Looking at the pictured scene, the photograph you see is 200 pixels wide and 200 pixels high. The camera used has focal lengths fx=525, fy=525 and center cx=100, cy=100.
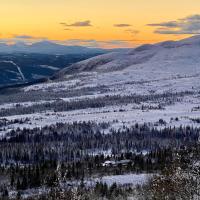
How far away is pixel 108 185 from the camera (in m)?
146

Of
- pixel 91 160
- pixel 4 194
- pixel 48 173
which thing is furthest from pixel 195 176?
pixel 91 160

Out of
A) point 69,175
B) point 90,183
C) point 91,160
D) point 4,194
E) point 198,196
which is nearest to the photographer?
point 198,196

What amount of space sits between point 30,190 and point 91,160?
173 feet

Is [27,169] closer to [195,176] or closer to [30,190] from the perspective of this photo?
[30,190]

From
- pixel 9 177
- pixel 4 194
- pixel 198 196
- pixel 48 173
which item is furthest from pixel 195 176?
pixel 9 177

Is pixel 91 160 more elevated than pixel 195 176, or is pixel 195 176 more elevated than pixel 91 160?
pixel 195 176

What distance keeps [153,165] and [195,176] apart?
12986 centimetres

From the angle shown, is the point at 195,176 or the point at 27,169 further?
the point at 27,169

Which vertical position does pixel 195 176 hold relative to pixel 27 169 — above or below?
Result: above

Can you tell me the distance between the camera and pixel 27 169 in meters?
170

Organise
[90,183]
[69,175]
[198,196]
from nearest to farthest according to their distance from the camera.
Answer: [198,196], [90,183], [69,175]

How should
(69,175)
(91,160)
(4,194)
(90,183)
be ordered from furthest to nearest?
(91,160), (69,175), (90,183), (4,194)

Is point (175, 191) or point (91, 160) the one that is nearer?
point (175, 191)

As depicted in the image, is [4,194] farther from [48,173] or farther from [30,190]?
[48,173]
